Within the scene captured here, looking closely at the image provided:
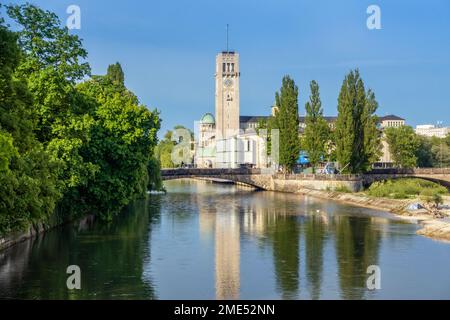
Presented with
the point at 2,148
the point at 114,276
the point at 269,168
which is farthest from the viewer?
the point at 269,168

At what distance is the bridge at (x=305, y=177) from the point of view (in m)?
107

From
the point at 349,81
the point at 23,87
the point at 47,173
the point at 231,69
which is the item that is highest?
the point at 231,69

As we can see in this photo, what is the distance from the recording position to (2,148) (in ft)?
83.4

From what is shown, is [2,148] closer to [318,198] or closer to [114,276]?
[114,276]

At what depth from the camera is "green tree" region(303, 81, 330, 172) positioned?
112375 mm

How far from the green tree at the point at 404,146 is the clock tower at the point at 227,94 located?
65760 millimetres

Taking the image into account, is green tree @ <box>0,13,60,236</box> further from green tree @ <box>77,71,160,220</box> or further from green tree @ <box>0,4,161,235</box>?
green tree @ <box>77,71,160,220</box>

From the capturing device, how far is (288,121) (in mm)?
114562

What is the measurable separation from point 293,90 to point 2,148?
303ft

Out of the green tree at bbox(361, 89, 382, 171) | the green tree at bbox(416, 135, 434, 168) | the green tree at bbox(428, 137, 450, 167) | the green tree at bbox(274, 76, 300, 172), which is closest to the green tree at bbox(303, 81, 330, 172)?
the green tree at bbox(274, 76, 300, 172)

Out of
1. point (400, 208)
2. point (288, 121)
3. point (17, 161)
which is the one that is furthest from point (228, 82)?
point (17, 161)

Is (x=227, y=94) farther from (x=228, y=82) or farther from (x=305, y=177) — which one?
(x=305, y=177)

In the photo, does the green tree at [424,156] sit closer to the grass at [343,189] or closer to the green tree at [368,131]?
the green tree at [368,131]
